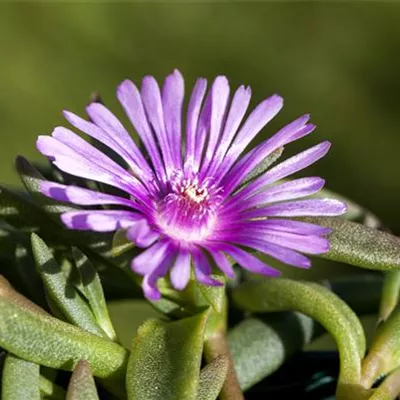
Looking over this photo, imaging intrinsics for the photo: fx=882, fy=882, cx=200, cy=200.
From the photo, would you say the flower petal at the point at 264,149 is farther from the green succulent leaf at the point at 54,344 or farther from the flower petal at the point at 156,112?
the green succulent leaf at the point at 54,344

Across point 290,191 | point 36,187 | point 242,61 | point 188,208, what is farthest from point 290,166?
point 242,61

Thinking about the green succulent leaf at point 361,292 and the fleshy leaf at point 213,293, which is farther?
the green succulent leaf at point 361,292

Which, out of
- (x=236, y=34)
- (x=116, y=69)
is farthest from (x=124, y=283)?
(x=236, y=34)

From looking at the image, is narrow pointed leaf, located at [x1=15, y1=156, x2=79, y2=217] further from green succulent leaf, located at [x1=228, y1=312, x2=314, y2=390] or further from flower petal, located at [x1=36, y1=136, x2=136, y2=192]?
green succulent leaf, located at [x1=228, y1=312, x2=314, y2=390]

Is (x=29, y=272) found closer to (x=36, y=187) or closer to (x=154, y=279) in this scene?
(x=36, y=187)

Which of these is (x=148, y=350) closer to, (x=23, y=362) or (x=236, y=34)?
(x=23, y=362)

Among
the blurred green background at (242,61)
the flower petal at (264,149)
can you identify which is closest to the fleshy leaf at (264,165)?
the flower petal at (264,149)
